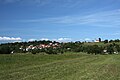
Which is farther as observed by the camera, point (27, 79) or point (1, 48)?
point (1, 48)

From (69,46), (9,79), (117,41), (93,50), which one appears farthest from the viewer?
(117,41)

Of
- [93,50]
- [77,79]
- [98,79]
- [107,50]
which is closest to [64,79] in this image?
[77,79]

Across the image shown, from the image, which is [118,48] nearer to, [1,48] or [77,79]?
[1,48]

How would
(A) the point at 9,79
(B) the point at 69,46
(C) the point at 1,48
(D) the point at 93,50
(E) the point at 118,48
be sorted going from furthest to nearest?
(B) the point at 69,46
(E) the point at 118,48
(D) the point at 93,50
(C) the point at 1,48
(A) the point at 9,79

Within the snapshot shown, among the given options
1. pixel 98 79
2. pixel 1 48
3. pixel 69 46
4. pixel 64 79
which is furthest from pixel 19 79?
pixel 69 46

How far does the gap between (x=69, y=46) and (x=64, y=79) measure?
143 m

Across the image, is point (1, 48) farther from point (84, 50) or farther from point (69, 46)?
point (69, 46)

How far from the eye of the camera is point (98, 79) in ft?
75.7

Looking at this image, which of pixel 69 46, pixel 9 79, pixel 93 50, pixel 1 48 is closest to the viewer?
pixel 9 79

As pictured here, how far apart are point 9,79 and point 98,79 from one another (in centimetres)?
764

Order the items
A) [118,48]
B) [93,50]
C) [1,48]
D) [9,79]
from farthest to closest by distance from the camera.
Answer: [118,48] → [93,50] → [1,48] → [9,79]

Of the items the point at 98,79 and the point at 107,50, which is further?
the point at 107,50

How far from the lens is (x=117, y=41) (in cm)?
19650

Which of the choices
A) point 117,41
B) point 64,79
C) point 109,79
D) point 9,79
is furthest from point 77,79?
point 117,41
